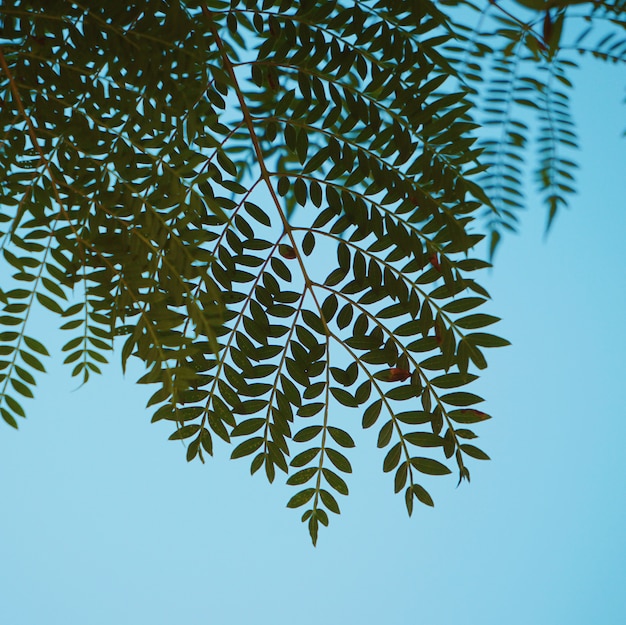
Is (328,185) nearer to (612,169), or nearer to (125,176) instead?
(125,176)

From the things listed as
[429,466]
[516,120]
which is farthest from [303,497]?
[516,120]

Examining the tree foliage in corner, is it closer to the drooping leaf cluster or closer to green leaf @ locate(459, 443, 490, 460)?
green leaf @ locate(459, 443, 490, 460)

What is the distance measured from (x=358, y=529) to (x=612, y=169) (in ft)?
3.49

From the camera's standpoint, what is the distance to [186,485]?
6.08 ft

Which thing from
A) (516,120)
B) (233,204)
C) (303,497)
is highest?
(516,120)

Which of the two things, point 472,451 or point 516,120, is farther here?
point 516,120

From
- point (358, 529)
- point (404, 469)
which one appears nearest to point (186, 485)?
point (358, 529)

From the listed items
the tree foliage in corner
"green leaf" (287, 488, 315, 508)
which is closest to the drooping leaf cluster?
the tree foliage in corner

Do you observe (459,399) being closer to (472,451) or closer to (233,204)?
(472,451)

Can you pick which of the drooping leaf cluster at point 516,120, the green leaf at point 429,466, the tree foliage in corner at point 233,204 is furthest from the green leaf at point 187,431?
the drooping leaf cluster at point 516,120

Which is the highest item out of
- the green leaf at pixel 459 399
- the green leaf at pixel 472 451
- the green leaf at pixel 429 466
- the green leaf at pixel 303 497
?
the green leaf at pixel 459 399

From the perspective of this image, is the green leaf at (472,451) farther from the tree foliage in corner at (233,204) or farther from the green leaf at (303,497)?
the green leaf at (303,497)

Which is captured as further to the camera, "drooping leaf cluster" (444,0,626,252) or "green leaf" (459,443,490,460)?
"drooping leaf cluster" (444,0,626,252)

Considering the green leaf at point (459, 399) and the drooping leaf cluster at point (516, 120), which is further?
the drooping leaf cluster at point (516, 120)
